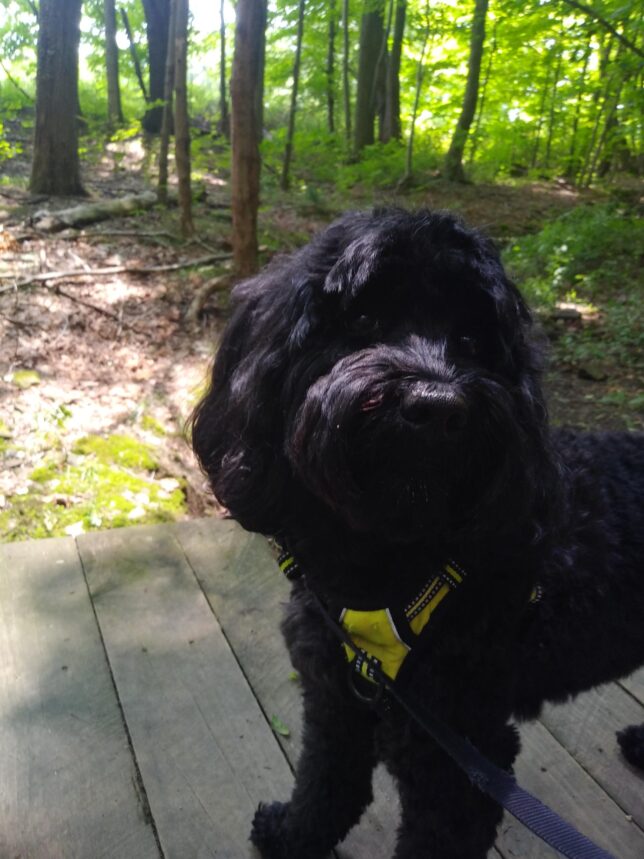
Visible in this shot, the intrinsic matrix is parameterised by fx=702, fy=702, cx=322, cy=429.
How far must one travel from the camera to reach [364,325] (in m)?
1.40

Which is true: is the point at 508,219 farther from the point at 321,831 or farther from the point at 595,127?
the point at 321,831

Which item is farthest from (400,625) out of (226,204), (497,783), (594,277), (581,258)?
(226,204)

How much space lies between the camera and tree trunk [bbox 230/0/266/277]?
454 centimetres

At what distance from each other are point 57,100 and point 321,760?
7691 mm

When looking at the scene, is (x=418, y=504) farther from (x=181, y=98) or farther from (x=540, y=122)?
(x=540, y=122)

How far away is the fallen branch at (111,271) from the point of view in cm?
524

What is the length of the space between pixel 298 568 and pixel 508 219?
9.32 metres

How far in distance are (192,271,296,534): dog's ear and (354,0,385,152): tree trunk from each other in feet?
40.9

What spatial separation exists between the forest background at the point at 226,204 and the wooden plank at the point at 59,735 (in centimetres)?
70

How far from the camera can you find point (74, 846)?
5.68ft

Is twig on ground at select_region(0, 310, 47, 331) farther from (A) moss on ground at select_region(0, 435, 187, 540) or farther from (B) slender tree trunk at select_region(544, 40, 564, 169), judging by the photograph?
(B) slender tree trunk at select_region(544, 40, 564, 169)

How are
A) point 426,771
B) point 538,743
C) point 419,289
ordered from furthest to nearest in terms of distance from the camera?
point 538,743 → point 426,771 → point 419,289

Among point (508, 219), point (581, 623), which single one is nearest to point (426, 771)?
point (581, 623)

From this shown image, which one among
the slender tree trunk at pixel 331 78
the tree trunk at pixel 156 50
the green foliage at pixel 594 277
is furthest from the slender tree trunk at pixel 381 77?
the green foliage at pixel 594 277
